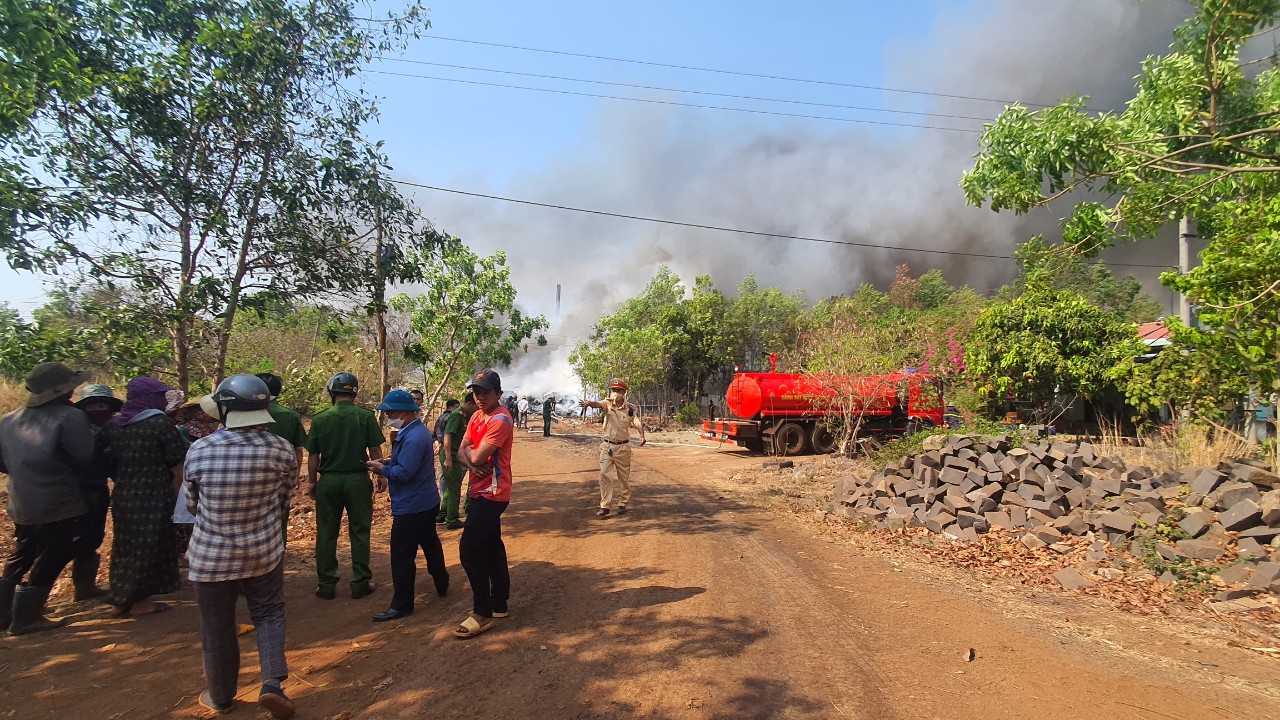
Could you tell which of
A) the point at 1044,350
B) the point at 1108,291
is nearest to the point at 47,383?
the point at 1044,350

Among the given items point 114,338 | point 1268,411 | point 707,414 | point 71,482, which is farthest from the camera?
point 707,414

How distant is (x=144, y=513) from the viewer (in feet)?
14.5

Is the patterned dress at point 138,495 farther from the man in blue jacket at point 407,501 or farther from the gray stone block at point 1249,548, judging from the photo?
the gray stone block at point 1249,548

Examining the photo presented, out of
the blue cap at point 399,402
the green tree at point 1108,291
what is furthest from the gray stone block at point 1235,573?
the green tree at point 1108,291

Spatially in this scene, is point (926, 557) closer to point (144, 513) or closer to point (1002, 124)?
point (1002, 124)

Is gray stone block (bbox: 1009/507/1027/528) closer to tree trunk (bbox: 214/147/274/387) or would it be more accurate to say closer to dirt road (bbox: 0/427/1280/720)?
dirt road (bbox: 0/427/1280/720)

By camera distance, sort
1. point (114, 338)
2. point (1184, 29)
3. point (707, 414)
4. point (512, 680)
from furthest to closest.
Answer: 1. point (707, 414)
2. point (1184, 29)
3. point (114, 338)
4. point (512, 680)

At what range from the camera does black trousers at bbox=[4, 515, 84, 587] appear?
4.22m

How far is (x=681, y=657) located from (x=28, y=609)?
414cm

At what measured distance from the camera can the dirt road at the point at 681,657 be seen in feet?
11.0

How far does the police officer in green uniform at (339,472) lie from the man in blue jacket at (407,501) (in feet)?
0.82

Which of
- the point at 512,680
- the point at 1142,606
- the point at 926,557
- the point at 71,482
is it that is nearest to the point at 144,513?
the point at 71,482

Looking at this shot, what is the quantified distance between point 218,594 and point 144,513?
1.77 metres

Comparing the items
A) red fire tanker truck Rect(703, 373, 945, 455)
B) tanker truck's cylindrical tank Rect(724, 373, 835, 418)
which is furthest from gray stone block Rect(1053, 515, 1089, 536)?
tanker truck's cylindrical tank Rect(724, 373, 835, 418)
